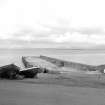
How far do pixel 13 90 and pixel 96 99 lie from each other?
8.90ft

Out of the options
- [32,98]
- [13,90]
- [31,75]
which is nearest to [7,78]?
[31,75]

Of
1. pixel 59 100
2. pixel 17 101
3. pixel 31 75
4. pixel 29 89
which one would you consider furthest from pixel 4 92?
pixel 31 75

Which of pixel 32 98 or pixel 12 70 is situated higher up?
pixel 12 70

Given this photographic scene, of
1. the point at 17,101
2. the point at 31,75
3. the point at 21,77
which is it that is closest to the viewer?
the point at 17,101

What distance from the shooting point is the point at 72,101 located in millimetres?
5262

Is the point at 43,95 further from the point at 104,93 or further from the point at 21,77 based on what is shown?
the point at 21,77

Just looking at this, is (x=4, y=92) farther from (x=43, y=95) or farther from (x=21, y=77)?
(x=21, y=77)

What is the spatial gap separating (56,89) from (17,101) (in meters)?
1.76

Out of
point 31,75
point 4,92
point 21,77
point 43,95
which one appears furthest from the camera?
point 31,75

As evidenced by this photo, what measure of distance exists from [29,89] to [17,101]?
149cm

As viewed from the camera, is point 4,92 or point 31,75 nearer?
point 4,92

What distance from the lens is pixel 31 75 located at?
9836mm

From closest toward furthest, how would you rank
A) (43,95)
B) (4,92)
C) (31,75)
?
1. (43,95)
2. (4,92)
3. (31,75)

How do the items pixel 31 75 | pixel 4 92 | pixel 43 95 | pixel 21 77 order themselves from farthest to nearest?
pixel 31 75
pixel 21 77
pixel 4 92
pixel 43 95
